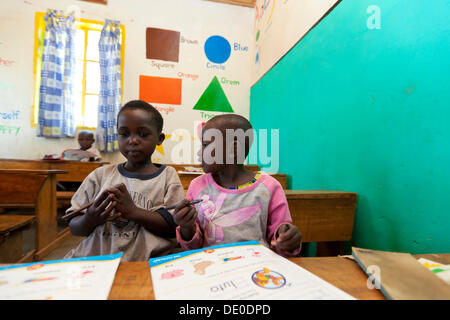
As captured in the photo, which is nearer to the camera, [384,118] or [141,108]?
[141,108]

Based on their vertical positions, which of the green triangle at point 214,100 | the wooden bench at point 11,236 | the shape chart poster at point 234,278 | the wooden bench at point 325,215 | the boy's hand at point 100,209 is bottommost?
the wooden bench at point 11,236

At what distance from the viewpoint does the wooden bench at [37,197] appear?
1.63 meters

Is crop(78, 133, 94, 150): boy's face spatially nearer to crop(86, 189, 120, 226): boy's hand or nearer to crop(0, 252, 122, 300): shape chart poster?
crop(86, 189, 120, 226): boy's hand

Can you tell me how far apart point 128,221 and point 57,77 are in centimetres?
381

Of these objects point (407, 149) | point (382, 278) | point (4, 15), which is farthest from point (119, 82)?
point (382, 278)

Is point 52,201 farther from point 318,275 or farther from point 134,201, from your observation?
point 318,275

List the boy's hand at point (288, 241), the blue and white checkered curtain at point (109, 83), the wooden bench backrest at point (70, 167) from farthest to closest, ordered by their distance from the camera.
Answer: the blue and white checkered curtain at point (109, 83) < the wooden bench backrest at point (70, 167) < the boy's hand at point (288, 241)

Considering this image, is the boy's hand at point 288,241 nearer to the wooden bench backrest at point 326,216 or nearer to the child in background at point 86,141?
the wooden bench backrest at point 326,216

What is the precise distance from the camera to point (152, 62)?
3.74m

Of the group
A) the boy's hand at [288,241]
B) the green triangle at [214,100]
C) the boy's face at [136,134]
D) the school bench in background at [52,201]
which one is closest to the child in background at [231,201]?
the boy's hand at [288,241]

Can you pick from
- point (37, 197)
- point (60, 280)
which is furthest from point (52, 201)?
point (60, 280)

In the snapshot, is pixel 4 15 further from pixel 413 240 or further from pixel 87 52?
pixel 413 240

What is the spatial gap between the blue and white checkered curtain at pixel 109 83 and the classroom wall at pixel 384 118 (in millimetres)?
2940

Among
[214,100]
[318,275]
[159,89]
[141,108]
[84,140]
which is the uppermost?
[159,89]
